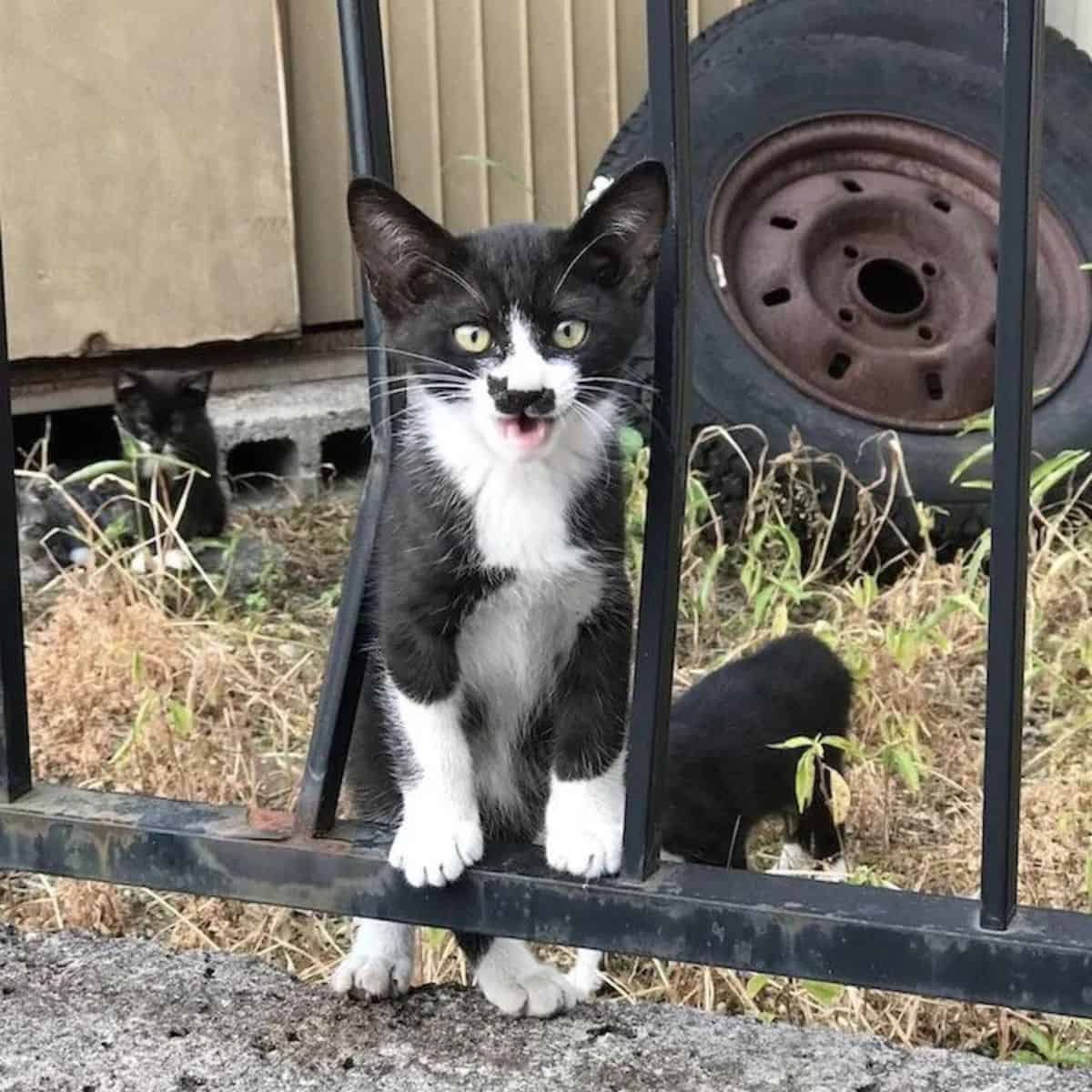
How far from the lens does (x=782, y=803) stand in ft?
7.46

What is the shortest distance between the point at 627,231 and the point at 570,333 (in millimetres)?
126

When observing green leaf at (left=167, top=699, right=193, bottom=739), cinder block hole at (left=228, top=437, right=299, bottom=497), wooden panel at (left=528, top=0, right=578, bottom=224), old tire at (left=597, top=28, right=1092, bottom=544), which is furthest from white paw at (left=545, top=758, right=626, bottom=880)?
wooden panel at (left=528, top=0, right=578, bottom=224)

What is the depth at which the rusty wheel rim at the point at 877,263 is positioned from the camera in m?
3.26

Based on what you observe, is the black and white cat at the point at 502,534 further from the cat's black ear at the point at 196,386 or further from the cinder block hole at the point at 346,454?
the cinder block hole at the point at 346,454

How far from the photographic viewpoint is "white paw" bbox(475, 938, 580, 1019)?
1485 mm

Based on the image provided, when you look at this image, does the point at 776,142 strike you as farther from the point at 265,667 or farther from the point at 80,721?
the point at 80,721

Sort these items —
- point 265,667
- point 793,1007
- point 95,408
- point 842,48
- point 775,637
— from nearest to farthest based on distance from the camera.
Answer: point 793,1007, point 775,637, point 265,667, point 842,48, point 95,408

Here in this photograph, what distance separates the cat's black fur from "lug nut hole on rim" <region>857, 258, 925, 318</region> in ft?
4.17

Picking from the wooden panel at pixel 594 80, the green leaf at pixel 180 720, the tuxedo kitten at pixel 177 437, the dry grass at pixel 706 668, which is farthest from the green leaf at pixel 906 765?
the wooden panel at pixel 594 80

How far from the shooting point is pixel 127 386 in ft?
12.2

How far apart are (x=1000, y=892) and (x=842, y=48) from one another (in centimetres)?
246

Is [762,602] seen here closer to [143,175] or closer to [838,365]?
[838,365]

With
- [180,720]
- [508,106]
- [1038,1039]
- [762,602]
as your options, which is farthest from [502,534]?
[508,106]

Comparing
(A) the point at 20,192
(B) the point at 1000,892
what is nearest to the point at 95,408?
(A) the point at 20,192
